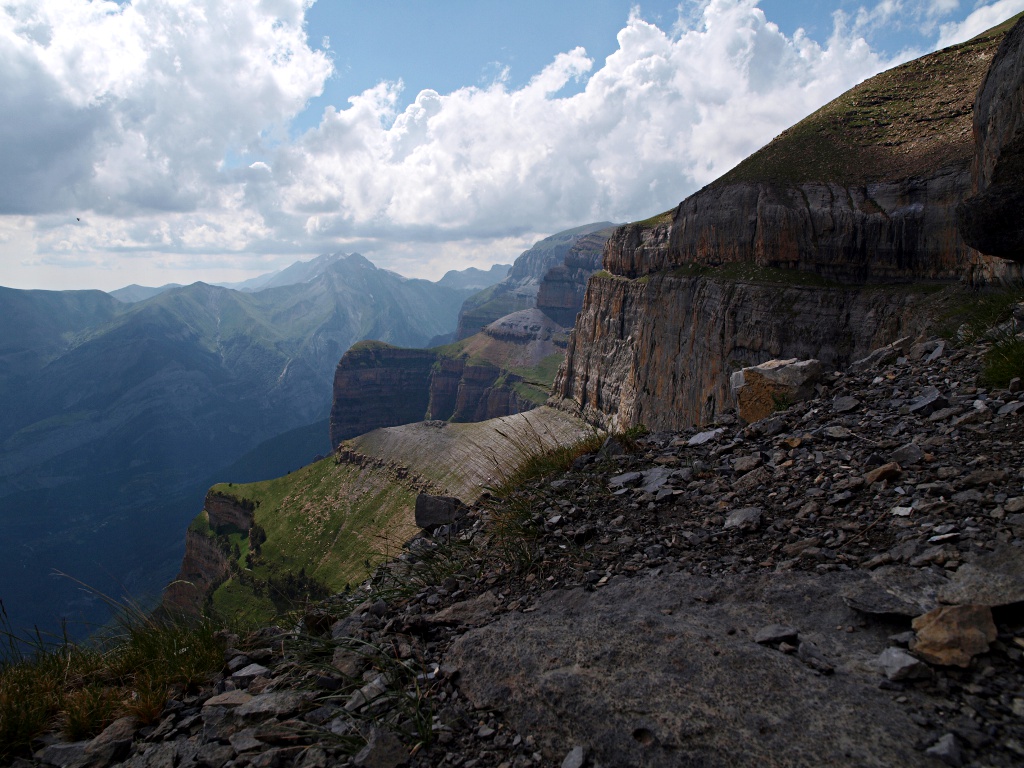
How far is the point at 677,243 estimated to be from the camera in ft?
181

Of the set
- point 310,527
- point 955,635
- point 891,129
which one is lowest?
point 310,527

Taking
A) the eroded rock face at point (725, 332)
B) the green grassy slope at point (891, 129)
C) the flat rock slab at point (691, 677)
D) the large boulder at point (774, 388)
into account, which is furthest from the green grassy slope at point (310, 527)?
the flat rock slab at point (691, 677)

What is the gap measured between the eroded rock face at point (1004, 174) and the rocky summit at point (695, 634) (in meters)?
5.35

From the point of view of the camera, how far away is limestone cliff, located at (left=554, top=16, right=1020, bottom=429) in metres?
34.9

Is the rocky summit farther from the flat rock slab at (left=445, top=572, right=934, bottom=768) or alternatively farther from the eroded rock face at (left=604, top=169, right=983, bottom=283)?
the eroded rock face at (left=604, top=169, right=983, bottom=283)

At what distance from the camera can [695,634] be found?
4.48 metres

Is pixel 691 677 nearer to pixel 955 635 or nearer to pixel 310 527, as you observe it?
pixel 955 635

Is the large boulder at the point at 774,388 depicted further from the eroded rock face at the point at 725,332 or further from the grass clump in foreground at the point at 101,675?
the grass clump in foreground at the point at 101,675

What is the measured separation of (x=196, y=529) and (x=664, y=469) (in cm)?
13528

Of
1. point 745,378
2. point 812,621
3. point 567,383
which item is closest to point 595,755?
point 812,621

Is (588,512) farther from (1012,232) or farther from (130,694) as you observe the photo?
(1012,232)

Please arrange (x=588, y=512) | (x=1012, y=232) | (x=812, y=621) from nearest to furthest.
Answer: (x=812, y=621) → (x=588, y=512) → (x=1012, y=232)

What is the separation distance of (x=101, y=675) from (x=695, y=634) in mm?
6239

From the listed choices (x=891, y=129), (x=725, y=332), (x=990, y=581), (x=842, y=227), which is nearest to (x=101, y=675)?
(x=990, y=581)
